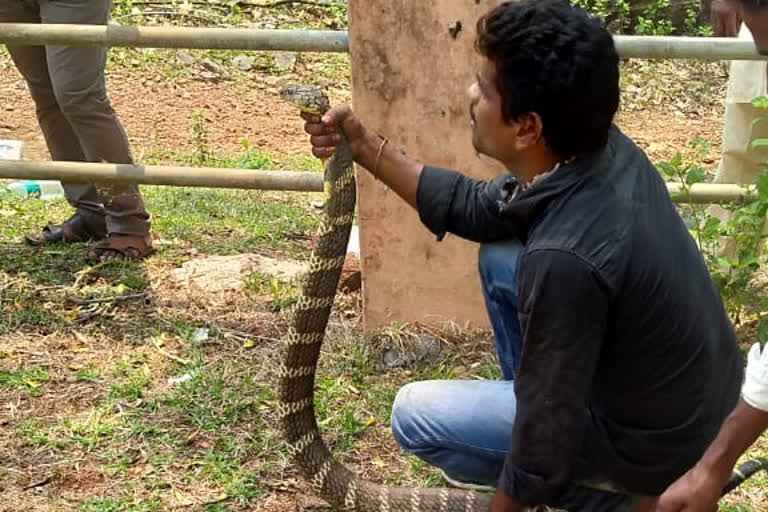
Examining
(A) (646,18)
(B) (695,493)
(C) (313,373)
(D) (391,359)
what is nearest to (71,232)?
(D) (391,359)

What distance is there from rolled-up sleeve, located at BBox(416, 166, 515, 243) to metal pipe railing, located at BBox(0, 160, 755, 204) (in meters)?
1.19

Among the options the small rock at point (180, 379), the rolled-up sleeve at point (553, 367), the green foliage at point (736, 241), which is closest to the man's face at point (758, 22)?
the rolled-up sleeve at point (553, 367)

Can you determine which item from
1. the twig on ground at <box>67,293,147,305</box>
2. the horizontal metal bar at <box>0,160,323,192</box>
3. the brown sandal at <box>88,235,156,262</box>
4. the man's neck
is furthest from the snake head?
the brown sandal at <box>88,235,156,262</box>

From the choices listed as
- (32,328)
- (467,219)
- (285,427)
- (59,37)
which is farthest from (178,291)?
(467,219)

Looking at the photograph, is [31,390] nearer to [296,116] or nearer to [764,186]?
[764,186]

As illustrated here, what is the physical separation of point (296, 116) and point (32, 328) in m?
4.53

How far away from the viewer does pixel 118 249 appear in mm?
4520

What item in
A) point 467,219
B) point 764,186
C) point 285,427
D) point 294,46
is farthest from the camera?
point 294,46

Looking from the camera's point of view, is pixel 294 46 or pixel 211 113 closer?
pixel 294 46

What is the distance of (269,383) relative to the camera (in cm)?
363

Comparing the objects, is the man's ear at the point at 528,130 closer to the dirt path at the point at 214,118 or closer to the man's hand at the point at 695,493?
the man's hand at the point at 695,493

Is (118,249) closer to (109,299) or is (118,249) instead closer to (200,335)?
(109,299)

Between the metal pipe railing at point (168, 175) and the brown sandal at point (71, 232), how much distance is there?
0.52 m

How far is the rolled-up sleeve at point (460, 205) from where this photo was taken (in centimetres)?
277
